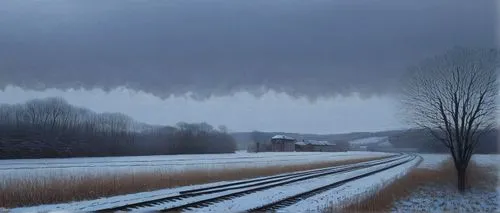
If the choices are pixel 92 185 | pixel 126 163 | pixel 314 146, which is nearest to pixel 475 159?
pixel 314 146

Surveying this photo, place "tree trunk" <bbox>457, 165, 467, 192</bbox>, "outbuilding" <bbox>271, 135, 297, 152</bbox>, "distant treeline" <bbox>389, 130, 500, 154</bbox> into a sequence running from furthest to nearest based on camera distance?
"outbuilding" <bbox>271, 135, 297, 152</bbox> < "tree trunk" <bbox>457, 165, 467, 192</bbox> < "distant treeline" <bbox>389, 130, 500, 154</bbox>

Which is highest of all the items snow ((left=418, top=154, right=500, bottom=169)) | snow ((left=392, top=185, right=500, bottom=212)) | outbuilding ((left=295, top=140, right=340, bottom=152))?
outbuilding ((left=295, top=140, right=340, bottom=152))

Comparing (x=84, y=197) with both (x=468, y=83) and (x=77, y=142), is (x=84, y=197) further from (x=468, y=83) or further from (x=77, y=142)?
(x=468, y=83)

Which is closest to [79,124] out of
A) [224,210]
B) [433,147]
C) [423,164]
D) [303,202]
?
[224,210]

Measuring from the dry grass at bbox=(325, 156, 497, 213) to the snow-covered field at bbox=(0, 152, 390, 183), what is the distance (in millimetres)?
1598

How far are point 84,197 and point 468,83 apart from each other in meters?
11.5

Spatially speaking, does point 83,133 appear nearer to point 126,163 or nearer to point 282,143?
point 126,163

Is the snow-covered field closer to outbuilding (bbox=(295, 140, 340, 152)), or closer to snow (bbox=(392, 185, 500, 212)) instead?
outbuilding (bbox=(295, 140, 340, 152))

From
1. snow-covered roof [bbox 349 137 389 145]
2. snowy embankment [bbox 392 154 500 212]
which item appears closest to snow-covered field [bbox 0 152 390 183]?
snow-covered roof [bbox 349 137 389 145]

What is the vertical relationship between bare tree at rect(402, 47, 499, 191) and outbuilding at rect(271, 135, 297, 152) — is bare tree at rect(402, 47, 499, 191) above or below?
above

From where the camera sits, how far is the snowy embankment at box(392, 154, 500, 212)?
9899 mm

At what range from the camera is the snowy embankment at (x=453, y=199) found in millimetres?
9899

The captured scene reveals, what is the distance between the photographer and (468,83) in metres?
12.3

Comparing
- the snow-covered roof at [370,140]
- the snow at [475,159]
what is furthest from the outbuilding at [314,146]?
the snow at [475,159]
